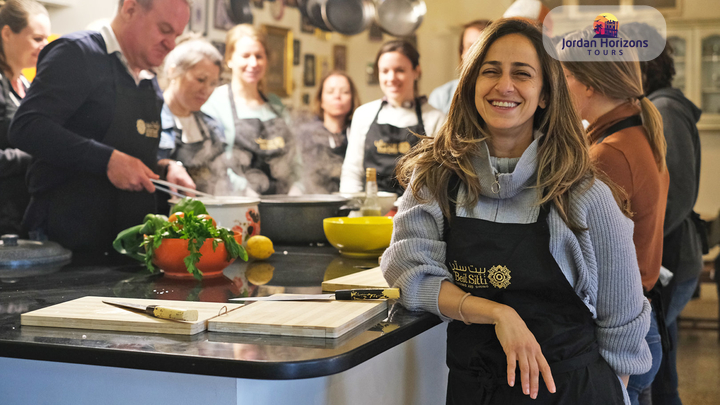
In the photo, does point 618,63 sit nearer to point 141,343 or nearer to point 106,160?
point 141,343

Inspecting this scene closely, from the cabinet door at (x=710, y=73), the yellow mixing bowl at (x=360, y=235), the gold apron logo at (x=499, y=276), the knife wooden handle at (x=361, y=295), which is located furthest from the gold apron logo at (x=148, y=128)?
the cabinet door at (x=710, y=73)

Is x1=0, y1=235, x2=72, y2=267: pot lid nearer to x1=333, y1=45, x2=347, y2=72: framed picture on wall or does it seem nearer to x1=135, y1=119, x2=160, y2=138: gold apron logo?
x1=135, y1=119, x2=160, y2=138: gold apron logo

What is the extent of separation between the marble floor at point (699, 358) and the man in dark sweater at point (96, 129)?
2.78 m

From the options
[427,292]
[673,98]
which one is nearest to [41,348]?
[427,292]

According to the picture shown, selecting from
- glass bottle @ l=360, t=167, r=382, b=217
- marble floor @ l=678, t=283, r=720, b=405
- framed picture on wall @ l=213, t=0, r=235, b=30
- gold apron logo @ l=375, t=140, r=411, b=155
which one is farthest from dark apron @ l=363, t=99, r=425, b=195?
marble floor @ l=678, t=283, r=720, b=405

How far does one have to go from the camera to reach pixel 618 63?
1.65 meters

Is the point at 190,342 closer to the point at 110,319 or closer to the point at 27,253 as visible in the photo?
the point at 110,319

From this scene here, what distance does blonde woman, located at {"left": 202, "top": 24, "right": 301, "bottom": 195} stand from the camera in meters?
2.74

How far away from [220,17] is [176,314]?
189cm

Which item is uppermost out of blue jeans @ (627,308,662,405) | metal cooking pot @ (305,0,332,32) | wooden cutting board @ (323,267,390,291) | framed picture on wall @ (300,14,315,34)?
metal cooking pot @ (305,0,332,32)

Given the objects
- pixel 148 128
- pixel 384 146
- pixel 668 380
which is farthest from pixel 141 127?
pixel 668 380

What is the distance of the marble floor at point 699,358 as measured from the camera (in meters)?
3.35

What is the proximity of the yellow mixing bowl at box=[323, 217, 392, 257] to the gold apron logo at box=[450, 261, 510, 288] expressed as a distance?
2.09ft

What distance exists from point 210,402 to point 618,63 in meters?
1.28
